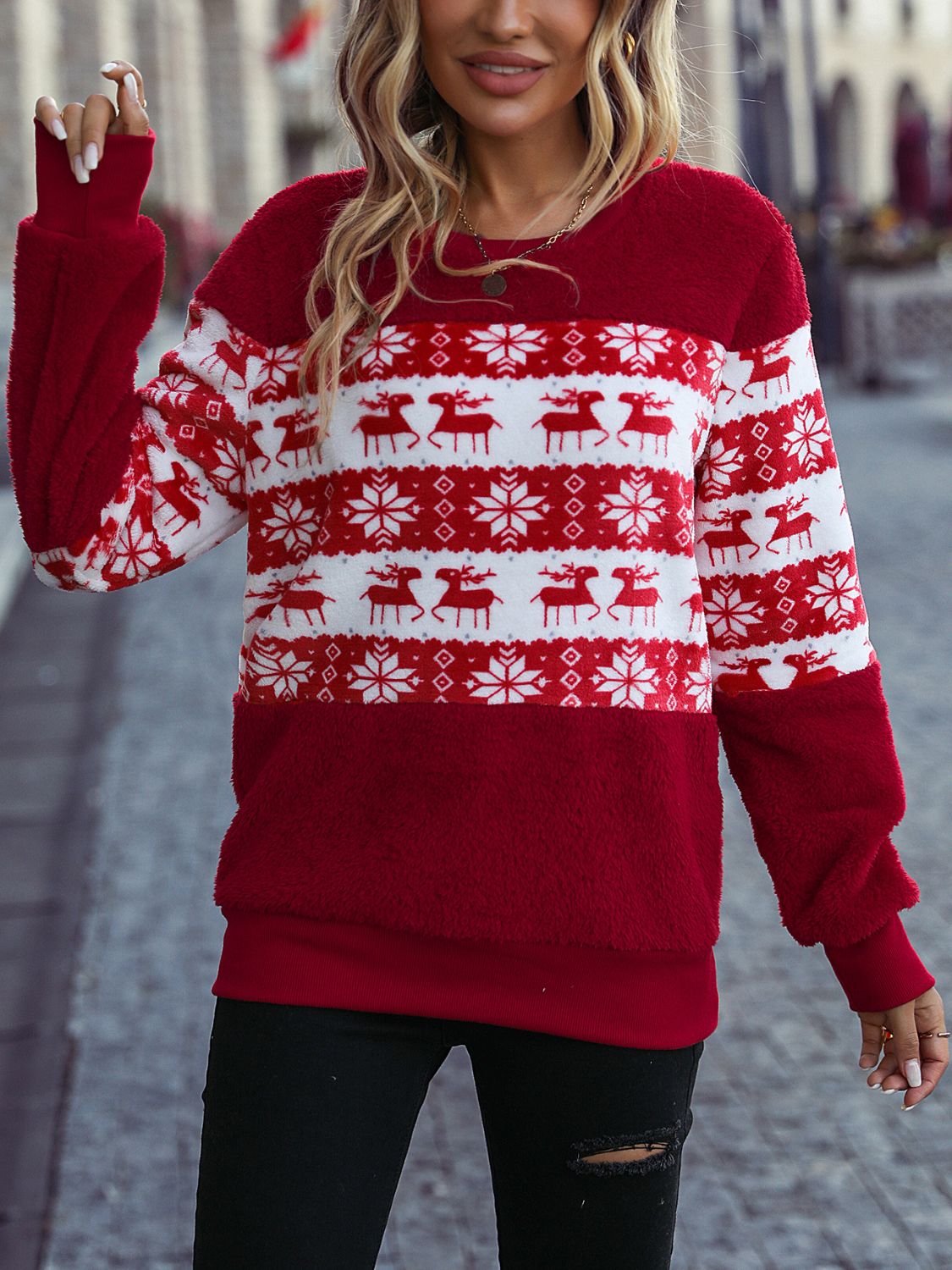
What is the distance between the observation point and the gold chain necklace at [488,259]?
1.67 m

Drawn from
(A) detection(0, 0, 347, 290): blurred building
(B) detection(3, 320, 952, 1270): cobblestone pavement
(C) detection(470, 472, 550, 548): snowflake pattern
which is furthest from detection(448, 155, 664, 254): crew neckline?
(A) detection(0, 0, 347, 290): blurred building

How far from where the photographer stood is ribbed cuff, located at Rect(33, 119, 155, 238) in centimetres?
163

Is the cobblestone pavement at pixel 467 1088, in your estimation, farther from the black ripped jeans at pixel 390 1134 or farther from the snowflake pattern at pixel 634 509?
the snowflake pattern at pixel 634 509

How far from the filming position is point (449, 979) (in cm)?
159

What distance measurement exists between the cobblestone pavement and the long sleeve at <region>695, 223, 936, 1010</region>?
1.15 m

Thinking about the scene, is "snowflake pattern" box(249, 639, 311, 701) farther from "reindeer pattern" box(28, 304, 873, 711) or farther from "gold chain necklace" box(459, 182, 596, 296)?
"gold chain necklace" box(459, 182, 596, 296)

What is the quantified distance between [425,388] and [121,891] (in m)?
3.01

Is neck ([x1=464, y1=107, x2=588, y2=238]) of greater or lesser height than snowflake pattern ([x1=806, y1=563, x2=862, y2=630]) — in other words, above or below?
above

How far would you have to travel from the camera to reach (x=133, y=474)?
1.71m

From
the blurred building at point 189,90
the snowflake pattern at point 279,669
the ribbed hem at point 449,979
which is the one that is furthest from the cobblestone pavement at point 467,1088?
the blurred building at point 189,90

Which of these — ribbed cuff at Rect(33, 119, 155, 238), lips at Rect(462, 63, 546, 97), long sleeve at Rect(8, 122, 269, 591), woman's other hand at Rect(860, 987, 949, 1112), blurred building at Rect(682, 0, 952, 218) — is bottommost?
blurred building at Rect(682, 0, 952, 218)

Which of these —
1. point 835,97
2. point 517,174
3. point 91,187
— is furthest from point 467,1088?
point 835,97

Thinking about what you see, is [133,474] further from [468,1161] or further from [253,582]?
[468,1161]

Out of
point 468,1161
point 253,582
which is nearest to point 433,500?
point 253,582
